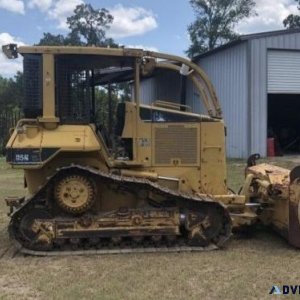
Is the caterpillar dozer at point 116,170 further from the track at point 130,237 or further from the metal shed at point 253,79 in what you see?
the metal shed at point 253,79

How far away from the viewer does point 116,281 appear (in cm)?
620

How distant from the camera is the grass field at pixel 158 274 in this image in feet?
19.2

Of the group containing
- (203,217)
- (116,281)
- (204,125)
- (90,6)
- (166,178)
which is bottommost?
(116,281)

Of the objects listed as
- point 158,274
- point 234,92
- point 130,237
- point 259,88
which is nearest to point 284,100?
A: point 234,92

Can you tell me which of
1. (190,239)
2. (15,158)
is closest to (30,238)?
(15,158)

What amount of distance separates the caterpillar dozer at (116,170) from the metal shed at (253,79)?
1433 centimetres

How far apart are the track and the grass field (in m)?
0.19

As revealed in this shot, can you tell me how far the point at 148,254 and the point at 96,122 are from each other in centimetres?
192

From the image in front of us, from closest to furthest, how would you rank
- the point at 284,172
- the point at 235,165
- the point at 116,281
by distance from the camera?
the point at 116,281 → the point at 284,172 → the point at 235,165

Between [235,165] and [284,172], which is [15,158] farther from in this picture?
[235,165]

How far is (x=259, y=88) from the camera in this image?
2264 cm

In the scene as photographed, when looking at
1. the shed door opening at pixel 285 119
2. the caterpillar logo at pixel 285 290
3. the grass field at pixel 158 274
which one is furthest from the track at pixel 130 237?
the shed door opening at pixel 285 119

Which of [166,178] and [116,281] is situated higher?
[166,178]

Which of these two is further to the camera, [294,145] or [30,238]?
[294,145]
